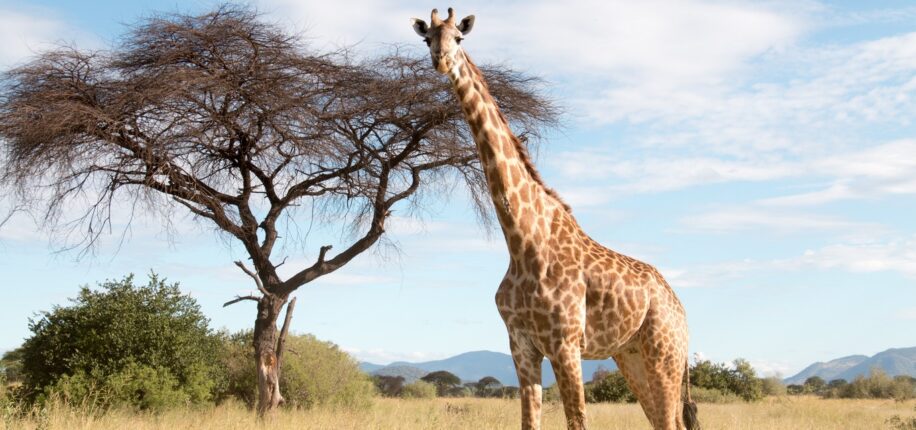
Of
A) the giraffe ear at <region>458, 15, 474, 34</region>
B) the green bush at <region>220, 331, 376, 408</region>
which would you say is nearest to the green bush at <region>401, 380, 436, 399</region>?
the green bush at <region>220, 331, 376, 408</region>

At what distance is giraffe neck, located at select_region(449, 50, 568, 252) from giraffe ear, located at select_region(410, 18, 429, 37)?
358 mm

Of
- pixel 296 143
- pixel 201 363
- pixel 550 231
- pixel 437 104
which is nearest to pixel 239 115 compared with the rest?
pixel 296 143

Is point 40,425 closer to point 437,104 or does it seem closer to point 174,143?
point 174,143

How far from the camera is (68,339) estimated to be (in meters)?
17.0

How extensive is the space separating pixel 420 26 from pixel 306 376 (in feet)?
46.3

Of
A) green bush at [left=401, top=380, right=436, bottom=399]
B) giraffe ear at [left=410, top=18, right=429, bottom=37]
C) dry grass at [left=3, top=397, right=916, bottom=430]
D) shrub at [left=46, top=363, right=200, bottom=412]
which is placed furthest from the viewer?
green bush at [left=401, top=380, right=436, bottom=399]

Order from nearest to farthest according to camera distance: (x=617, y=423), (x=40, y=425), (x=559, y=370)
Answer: (x=559, y=370), (x=40, y=425), (x=617, y=423)

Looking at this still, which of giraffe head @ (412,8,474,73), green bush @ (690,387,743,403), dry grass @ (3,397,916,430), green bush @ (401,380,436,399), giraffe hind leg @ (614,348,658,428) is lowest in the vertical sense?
dry grass @ (3,397,916,430)

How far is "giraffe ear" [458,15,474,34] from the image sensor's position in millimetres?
6793

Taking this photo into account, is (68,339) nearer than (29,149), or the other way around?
(29,149)

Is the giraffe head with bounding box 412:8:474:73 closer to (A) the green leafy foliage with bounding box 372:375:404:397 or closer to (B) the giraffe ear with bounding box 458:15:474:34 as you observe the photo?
(B) the giraffe ear with bounding box 458:15:474:34

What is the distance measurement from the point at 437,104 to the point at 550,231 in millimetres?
9006

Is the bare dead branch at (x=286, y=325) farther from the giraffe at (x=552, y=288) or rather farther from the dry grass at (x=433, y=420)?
the giraffe at (x=552, y=288)

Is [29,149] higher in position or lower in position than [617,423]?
higher
